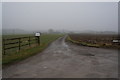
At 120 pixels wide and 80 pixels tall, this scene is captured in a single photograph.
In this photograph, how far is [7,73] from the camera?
525 centimetres

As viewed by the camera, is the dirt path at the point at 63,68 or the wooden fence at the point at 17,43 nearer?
the dirt path at the point at 63,68

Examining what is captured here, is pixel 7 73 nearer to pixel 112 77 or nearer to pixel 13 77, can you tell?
pixel 13 77

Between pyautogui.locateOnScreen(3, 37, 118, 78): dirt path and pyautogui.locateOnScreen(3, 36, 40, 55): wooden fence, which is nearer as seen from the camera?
pyautogui.locateOnScreen(3, 37, 118, 78): dirt path

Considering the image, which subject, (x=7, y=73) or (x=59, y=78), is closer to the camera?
(x=59, y=78)

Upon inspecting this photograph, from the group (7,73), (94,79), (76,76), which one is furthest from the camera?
(7,73)

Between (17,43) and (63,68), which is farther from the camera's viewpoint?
(17,43)

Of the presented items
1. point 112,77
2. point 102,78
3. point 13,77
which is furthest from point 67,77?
point 13,77

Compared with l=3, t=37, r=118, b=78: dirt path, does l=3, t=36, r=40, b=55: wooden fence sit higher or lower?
higher

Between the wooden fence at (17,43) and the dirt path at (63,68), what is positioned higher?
the wooden fence at (17,43)

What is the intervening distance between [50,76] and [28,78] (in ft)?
2.74

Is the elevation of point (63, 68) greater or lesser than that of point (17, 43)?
lesser

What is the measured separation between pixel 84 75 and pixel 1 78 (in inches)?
129

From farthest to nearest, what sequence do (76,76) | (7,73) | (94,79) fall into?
(7,73) < (76,76) < (94,79)

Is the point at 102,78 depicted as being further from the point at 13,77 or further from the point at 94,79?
the point at 13,77
